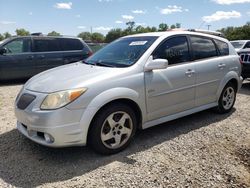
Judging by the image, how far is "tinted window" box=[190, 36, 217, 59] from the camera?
16.7 feet

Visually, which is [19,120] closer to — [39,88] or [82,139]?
[39,88]

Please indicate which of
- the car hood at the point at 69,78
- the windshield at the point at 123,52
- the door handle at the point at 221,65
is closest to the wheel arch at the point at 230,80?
the door handle at the point at 221,65

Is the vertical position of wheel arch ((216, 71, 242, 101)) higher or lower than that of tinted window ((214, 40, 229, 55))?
lower

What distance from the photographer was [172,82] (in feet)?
14.8

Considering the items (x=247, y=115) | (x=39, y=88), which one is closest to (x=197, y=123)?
(x=247, y=115)

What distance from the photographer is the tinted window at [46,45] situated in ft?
32.7

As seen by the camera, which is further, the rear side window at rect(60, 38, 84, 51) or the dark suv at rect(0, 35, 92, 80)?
the rear side window at rect(60, 38, 84, 51)

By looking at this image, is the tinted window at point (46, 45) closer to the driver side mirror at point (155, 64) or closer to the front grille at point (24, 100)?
the front grille at point (24, 100)

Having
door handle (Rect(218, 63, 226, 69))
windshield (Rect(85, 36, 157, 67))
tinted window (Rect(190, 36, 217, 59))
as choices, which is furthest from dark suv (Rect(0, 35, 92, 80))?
door handle (Rect(218, 63, 226, 69))

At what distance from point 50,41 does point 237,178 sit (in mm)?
8412

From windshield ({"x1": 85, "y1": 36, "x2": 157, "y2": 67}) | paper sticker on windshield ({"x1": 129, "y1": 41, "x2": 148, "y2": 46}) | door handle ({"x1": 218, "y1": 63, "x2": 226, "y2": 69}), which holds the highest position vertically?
paper sticker on windshield ({"x1": 129, "y1": 41, "x2": 148, "y2": 46})

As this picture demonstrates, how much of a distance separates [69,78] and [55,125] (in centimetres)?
71

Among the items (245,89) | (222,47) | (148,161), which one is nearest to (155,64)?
(148,161)

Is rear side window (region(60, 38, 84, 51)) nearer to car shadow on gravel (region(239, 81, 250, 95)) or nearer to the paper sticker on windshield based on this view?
car shadow on gravel (region(239, 81, 250, 95))
